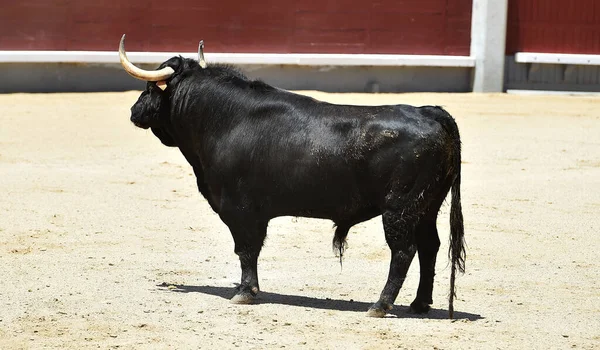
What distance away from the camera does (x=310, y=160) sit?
5.70 meters

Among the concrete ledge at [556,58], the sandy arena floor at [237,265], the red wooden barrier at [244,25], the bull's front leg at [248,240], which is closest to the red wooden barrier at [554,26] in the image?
the concrete ledge at [556,58]

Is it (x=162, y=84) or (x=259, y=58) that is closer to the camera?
(x=162, y=84)

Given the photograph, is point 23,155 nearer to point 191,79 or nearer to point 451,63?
point 191,79

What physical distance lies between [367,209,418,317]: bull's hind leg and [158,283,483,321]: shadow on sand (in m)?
0.10

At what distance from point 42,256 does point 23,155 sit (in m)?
3.91

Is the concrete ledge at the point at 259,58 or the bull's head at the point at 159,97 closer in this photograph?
the bull's head at the point at 159,97

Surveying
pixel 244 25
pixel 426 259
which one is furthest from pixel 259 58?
pixel 426 259

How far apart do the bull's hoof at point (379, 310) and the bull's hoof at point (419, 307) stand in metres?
0.20

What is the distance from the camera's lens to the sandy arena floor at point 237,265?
5.21m

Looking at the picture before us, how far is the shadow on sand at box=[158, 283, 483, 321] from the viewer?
5.66 metres

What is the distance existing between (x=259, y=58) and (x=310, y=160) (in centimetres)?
924

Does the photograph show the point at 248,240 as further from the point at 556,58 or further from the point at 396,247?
the point at 556,58

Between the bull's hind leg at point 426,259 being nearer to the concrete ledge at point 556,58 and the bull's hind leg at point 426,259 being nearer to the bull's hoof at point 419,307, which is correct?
the bull's hoof at point 419,307

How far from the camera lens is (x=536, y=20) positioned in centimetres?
1550
